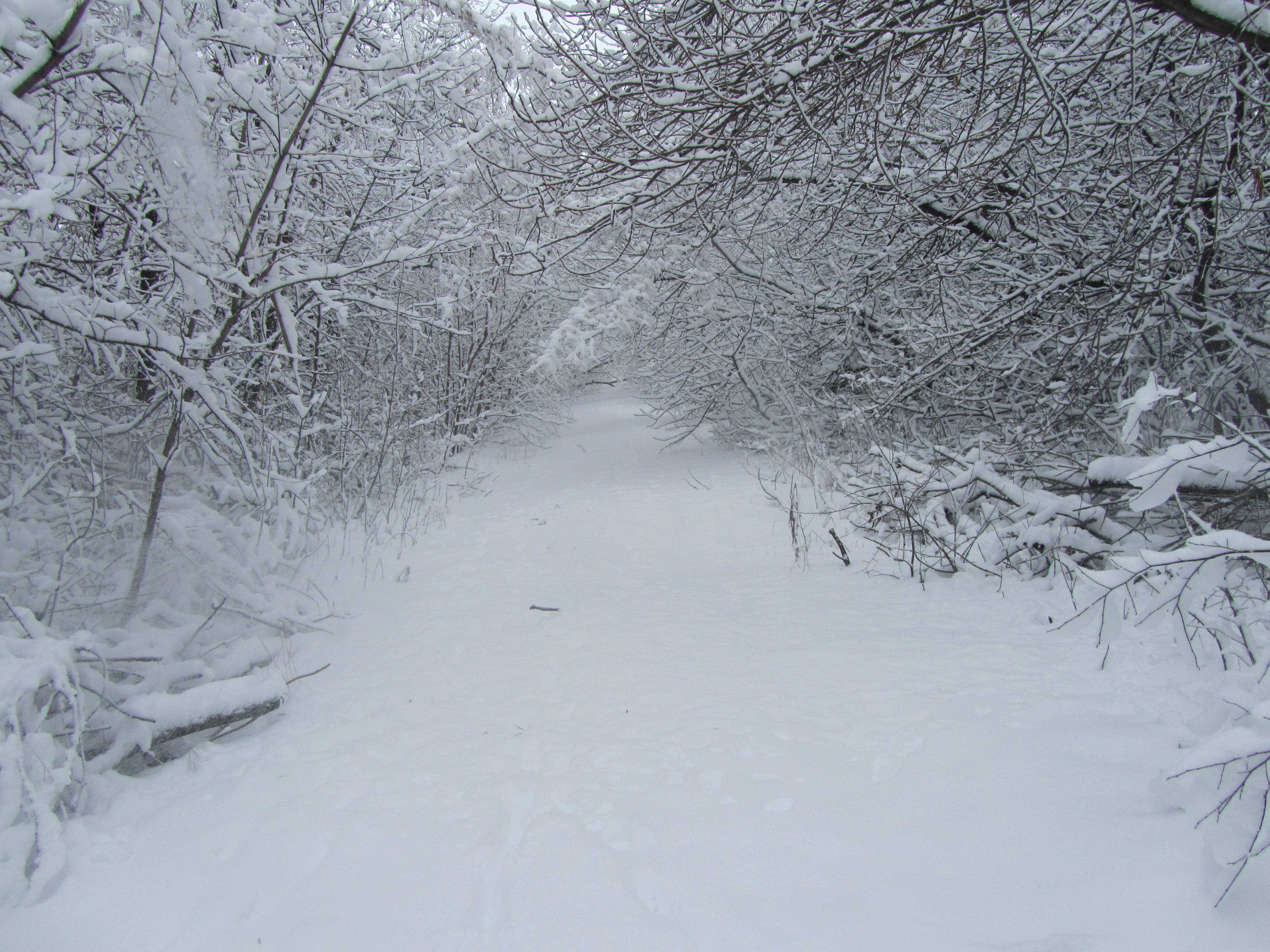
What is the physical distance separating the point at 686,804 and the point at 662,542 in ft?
14.4

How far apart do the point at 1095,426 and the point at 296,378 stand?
17.2 ft

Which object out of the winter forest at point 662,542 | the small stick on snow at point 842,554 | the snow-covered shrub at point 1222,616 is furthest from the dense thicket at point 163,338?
the snow-covered shrub at point 1222,616

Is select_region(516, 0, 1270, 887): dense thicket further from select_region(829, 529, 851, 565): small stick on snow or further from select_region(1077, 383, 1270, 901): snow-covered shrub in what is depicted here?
select_region(829, 529, 851, 565): small stick on snow

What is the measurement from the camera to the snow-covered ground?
1.68 m

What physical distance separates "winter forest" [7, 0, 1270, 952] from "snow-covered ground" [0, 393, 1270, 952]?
2 cm

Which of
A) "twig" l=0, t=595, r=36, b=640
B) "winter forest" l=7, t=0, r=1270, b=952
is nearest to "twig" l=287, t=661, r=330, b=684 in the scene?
"winter forest" l=7, t=0, r=1270, b=952

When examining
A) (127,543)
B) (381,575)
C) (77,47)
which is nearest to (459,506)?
(381,575)

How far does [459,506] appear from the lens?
8.38 metres

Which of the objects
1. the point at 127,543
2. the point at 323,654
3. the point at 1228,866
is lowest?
the point at 323,654

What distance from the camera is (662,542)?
665 centimetres

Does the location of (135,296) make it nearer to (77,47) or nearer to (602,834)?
(77,47)

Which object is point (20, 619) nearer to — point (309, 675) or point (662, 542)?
point (309, 675)

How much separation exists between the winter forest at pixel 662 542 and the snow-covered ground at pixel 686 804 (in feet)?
0.06

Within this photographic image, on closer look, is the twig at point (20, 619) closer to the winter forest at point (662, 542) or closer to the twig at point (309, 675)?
the winter forest at point (662, 542)
